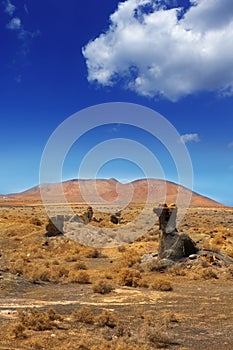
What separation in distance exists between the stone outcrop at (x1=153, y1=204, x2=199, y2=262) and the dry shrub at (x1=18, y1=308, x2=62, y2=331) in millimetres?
11431

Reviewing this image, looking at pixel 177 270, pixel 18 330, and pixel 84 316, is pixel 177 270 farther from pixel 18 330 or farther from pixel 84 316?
pixel 18 330

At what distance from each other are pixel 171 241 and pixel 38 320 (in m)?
12.7

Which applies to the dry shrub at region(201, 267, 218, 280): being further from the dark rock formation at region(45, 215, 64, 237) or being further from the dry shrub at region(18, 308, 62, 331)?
the dark rock formation at region(45, 215, 64, 237)

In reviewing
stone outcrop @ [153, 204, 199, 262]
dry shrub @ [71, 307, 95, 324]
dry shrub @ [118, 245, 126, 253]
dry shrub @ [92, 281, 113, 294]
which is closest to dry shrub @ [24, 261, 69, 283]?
dry shrub @ [92, 281, 113, 294]

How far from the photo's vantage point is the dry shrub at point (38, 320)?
10.3 m

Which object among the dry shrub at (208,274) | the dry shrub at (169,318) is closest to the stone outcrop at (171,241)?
the dry shrub at (208,274)

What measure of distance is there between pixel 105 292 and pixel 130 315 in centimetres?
341

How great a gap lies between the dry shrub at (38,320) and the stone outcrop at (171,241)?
1143cm

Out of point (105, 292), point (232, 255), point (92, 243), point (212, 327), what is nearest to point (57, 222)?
point (92, 243)

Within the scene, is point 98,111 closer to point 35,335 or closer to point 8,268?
point 8,268

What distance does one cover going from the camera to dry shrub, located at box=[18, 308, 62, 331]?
406 inches

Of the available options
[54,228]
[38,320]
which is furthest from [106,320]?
[54,228]

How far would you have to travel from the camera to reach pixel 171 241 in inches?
879

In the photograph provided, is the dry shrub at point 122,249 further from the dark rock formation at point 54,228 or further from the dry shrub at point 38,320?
the dry shrub at point 38,320
